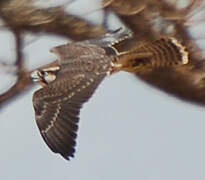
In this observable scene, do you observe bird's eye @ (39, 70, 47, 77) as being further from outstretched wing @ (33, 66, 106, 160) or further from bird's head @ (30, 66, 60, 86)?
outstretched wing @ (33, 66, 106, 160)

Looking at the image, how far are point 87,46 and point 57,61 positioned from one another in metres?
0.19

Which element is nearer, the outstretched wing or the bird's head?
the outstretched wing

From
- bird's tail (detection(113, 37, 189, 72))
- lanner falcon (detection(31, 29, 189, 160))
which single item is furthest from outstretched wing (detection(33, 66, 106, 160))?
bird's tail (detection(113, 37, 189, 72))

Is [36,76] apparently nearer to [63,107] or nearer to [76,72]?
[76,72]

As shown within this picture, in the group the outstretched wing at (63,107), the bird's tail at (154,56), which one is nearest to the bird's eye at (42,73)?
the outstretched wing at (63,107)

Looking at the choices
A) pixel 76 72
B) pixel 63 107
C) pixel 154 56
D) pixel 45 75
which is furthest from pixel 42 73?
pixel 154 56

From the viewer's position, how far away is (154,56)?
83.6ft

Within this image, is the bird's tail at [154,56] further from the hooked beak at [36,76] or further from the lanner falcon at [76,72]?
the hooked beak at [36,76]

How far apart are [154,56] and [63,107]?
630 millimetres

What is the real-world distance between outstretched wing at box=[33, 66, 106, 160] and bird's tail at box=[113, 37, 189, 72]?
1.32 ft

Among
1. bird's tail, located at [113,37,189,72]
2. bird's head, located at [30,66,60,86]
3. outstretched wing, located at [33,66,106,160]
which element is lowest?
outstretched wing, located at [33,66,106,160]

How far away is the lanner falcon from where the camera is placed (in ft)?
82.1

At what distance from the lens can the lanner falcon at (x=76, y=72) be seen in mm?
25016

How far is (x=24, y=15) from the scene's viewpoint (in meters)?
25.5
